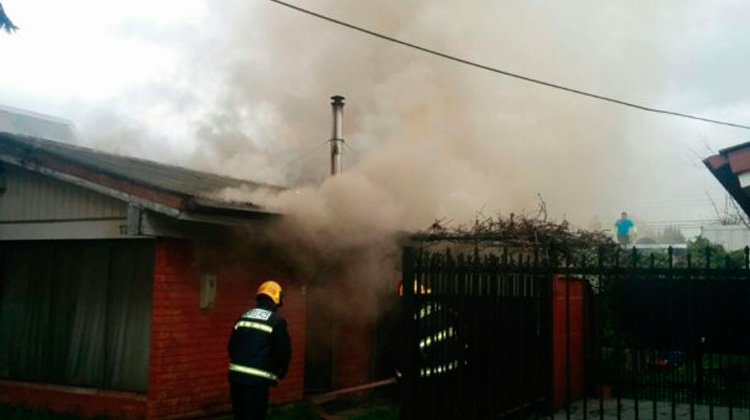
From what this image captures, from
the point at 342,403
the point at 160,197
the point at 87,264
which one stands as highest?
the point at 160,197

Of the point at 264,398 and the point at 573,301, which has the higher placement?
the point at 573,301

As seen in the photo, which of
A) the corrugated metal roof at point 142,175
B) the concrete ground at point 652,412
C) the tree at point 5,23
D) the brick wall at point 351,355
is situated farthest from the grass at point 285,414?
the tree at point 5,23

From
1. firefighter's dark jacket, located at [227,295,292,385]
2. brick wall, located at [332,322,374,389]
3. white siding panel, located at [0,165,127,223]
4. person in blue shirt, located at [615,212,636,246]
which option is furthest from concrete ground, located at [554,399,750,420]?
person in blue shirt, located at [615,212,636,246]

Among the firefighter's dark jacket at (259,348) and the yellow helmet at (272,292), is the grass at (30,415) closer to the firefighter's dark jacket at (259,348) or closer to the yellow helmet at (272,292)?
the firefighter's dark jacket at (259,348)

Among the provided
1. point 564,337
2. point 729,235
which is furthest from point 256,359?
point 729,235

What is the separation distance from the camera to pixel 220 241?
8.16m

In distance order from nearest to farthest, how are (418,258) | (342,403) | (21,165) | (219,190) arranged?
(418,258), (21,165), (219,190), (342,403)

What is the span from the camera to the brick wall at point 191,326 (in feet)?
24.2

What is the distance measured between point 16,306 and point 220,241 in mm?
3014

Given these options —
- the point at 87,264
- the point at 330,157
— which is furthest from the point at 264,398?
the point at 330,157

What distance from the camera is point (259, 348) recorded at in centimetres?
587

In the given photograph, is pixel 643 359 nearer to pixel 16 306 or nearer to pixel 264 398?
pixel 264 398

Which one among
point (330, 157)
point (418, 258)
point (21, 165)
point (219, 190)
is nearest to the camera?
point (418, 258)

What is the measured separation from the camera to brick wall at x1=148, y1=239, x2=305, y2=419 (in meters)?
7.38
